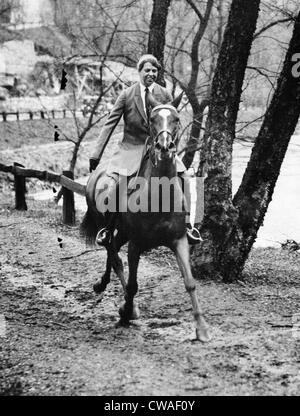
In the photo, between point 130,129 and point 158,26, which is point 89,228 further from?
point 158,26

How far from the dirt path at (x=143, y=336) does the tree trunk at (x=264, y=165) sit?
20.2 inches

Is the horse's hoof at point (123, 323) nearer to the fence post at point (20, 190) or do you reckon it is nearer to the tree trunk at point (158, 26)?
the tree trunk at point (158, 26)

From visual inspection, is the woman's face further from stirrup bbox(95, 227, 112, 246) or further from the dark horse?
stirrup bbox(95, 227, 112, 246)

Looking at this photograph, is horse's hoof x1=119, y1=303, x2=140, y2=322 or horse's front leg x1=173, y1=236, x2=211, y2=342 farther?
horse's hoof x1=119, y1=303, x2=140, y2=322

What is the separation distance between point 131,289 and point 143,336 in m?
0.52

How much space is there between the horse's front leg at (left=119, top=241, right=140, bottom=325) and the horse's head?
1158 millimetres

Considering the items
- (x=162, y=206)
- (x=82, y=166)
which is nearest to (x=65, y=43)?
(x=82, y=166)

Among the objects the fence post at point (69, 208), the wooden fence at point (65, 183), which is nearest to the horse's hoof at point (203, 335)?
the wooden fence at point (65, 183)

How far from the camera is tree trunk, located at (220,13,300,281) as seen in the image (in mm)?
7633

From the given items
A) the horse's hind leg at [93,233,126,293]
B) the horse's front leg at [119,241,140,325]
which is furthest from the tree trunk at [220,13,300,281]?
the horse's front leg at [119,241,140,325]

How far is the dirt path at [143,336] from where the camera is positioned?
4.96 m

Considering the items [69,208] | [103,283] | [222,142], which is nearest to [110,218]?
[103,283]
